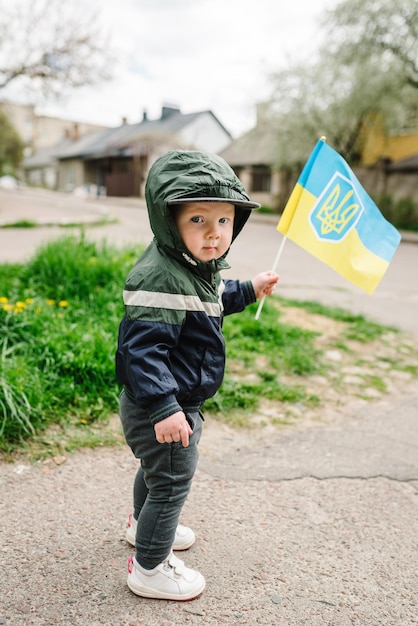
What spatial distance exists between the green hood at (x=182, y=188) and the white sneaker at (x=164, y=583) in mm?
1041

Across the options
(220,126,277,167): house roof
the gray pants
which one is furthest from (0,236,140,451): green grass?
(220,126,277,167): house roof

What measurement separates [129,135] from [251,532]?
4383cm

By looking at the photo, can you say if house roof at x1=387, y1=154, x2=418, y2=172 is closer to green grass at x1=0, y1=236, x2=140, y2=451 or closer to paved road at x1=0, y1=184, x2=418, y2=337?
paved road at x1=0, y1=184, x2=418, y2=337

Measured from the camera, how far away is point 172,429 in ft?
5.30

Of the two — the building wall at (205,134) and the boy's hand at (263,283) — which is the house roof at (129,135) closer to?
the building wall at (205,134)

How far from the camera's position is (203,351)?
1792 mm

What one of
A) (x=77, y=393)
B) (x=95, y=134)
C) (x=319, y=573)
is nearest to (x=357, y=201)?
(x=319, y=573)

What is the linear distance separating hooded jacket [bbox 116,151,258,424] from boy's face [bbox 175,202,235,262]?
3cm

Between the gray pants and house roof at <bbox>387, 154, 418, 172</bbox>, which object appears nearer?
the gray pants

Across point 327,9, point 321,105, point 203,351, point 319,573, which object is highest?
point 327,9

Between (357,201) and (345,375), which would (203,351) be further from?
(345,375)

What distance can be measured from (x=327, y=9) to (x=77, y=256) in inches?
722

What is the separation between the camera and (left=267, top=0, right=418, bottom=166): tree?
743 inches

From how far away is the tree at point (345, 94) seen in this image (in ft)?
61.9
